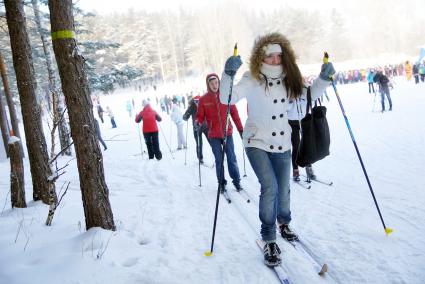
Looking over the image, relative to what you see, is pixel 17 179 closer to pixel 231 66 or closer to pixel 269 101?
pixel 231 66

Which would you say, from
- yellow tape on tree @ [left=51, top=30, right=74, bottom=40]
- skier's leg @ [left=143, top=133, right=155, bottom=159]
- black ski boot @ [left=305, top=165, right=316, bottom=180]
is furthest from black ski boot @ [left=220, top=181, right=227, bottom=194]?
skier's leg @ [left=143, top=133, right=155, bottom=159]

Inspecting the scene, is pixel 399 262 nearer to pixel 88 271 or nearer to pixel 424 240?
pixel 424 240

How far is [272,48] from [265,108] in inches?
22.8

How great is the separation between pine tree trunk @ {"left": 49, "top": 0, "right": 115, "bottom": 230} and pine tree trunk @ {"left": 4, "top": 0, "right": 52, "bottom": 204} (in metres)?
1.73

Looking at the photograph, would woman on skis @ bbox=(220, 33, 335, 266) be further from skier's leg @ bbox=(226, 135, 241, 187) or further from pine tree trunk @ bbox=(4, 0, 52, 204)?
pine tree trunk @ bbox=(4, 0, 52, 204)

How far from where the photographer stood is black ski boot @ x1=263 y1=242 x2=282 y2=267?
11.1 ft

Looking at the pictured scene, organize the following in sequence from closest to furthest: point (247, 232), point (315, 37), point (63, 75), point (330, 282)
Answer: point (330, 282)
point (63, 75)
point (247, 232)
point (315, 37)

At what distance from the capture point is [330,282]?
121 inches

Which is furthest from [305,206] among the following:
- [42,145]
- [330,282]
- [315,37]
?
[315,37]

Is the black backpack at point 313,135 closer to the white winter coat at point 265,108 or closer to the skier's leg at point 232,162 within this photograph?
the white winter coat at point 265,108

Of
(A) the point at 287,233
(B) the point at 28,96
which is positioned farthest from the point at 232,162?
(B) the point at 28,96

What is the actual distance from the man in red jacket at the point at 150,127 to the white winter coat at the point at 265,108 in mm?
7803

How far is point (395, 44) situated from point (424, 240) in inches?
3320

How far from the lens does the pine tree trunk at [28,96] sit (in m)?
5.49
